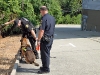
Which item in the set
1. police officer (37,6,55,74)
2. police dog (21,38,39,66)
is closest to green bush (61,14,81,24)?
police dog (21,38,39,66)

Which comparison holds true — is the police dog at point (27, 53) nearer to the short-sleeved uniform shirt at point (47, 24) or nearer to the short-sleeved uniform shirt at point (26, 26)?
the short-sleeved uniform shirt at point (26, 26)

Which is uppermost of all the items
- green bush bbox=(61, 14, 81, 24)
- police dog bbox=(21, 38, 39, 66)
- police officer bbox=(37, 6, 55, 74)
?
police officer bbox=(37, 6, 55, 74)

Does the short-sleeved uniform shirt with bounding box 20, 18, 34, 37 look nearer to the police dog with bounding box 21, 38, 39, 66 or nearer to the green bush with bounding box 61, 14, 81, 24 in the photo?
the police dog with bounding box 21, 38, 39, 66

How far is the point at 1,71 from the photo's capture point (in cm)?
930

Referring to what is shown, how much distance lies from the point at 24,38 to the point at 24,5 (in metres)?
14.6

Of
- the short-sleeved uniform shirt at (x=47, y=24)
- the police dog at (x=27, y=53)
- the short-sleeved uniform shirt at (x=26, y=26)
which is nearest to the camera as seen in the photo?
the short-sleeved uniform shirt at (x=47, y=24)

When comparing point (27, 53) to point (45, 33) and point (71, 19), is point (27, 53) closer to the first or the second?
point (45, 33)

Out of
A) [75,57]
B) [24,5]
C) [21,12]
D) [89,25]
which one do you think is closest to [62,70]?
[75,57]

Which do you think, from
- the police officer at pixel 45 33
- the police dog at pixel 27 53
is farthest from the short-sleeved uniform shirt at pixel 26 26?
the police officer at pixel 45 33

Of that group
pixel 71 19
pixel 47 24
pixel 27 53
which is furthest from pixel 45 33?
pixel 71 19

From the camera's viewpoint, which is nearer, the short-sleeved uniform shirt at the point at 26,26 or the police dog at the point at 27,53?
the police dog at the point at 27,53

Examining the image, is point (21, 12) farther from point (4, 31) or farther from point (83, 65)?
point (83, 65)

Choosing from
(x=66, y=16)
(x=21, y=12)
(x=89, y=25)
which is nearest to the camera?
(x=21, y=12)

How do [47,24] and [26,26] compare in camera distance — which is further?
[26,26]
